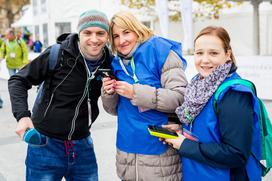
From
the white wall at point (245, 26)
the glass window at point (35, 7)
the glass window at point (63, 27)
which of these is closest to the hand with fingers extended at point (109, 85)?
the white wall at point (245, 26)

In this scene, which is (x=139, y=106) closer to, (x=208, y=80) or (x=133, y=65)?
(x=133, y=65)

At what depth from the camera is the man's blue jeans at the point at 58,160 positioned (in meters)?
2.32

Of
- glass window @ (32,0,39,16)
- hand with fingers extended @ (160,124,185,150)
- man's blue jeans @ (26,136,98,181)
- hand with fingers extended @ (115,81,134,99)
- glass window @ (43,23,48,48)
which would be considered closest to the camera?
hand with fingers extended @ (160,124,185,150)

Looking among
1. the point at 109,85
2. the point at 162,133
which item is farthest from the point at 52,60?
the point at 162,133

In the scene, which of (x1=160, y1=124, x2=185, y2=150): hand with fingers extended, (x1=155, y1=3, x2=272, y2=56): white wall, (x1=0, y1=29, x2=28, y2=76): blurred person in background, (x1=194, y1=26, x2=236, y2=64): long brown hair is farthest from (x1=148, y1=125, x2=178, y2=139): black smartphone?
(x1=155, y1=3, x2=272, y2=56): white wall

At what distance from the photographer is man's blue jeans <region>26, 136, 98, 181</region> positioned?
7.60 ft

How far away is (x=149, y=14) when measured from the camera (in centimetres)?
2161

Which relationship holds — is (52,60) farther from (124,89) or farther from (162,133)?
(162,133)

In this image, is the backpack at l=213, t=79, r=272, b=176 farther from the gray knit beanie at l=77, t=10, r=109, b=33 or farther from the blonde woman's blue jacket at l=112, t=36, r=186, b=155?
the gray knit beanie at l=77, t=10, r=109, b=33

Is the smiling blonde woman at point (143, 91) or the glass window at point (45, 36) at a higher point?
the glass window at point (45, 36)

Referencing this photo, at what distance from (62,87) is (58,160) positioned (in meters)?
0.44

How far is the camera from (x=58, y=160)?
91.9 inches

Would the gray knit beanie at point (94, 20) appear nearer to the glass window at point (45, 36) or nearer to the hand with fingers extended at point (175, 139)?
the hand with fingers extended at point (175, 139)

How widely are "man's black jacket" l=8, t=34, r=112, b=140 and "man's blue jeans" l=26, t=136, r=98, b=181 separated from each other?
65 millimetres
